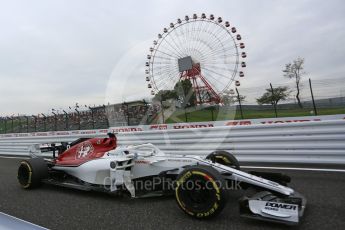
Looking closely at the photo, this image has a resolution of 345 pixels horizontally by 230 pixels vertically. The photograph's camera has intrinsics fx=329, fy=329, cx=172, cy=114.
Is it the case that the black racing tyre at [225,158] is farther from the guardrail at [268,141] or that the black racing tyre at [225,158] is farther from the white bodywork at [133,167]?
the guardrail at [268,141]

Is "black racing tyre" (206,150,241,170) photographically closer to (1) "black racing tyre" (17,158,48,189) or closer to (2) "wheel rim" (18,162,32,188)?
(1) "black racing tyre" (17,158,48,189)

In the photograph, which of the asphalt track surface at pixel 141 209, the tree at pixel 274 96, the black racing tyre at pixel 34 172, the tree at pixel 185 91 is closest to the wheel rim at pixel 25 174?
the black racing tyre at pixel 34 172

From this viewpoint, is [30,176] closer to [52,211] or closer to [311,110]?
[52,211]

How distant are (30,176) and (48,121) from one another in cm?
1511

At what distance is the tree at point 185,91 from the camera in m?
21.2

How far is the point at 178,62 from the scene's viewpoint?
25.7 m

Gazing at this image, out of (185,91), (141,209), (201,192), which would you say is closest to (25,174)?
(141,209)

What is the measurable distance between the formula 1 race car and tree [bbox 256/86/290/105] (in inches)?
356

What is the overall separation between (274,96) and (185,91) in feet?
34.4

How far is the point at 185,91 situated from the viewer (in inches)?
945

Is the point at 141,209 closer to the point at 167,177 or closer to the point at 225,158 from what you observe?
the point at 167,177

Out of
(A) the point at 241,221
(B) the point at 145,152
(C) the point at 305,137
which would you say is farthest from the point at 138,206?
(C) the point at 305,137

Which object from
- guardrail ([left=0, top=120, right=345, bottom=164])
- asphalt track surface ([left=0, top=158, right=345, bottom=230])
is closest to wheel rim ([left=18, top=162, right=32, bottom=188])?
asphalt track surface ([left=0, top=158, right=345, bottom=230])

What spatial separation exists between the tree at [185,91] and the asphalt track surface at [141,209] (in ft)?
48.0
